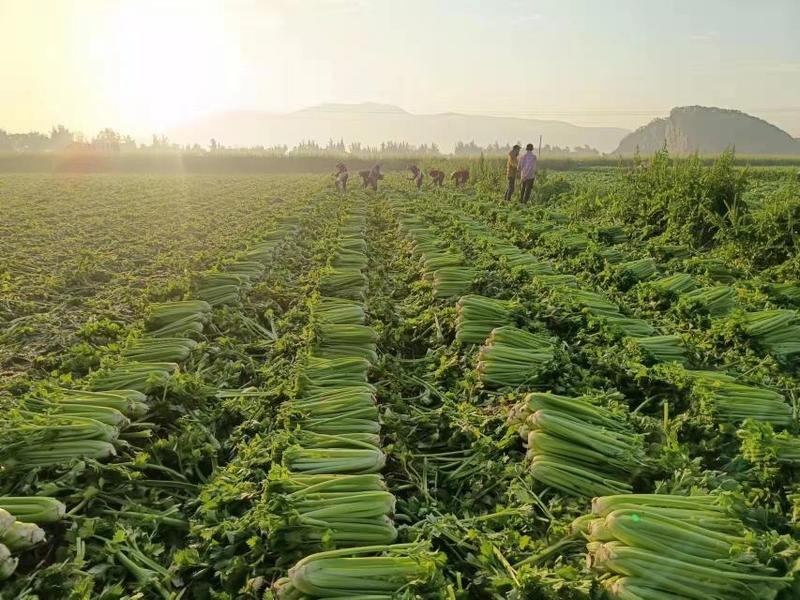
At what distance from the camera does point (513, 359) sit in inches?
216

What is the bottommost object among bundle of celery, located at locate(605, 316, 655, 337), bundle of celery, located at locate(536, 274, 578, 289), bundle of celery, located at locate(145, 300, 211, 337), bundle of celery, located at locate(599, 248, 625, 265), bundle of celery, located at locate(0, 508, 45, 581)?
bundle of celery, located at locate(0, 508, 45, 581)

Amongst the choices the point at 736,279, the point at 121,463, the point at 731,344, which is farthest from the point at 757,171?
the point at 121,463

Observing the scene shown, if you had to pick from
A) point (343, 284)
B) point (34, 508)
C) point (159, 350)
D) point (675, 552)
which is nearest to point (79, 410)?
point (34, 508)

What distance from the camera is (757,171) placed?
3812cm

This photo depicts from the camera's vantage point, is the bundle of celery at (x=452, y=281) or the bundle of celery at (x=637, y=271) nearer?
the bundle of celery at (x=452, y=281)

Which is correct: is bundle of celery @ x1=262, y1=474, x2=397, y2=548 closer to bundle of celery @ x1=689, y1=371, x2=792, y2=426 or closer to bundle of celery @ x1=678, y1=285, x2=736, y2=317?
bundle of celery @ x1=689, y1=371, x2=792, y2=426

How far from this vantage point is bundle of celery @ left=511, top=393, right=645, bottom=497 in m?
3.86

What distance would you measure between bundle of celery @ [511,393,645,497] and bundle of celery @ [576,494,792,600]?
21.9 inches

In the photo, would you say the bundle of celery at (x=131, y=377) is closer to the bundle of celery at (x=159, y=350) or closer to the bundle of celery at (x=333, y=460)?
the bundle of celery at (x=159, y=350)

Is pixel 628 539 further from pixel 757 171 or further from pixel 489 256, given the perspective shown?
pixel 757 171

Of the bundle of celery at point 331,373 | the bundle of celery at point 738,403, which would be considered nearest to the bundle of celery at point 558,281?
the bundle of celery at point 738,403

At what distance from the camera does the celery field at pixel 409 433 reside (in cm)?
309

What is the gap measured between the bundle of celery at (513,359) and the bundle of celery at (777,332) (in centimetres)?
Result: 242

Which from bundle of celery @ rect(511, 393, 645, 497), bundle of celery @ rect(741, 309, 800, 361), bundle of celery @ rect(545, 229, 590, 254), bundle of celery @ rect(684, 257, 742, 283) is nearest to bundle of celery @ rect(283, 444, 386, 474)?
bundle of celery @ rect(511, 393, 645, 497)
